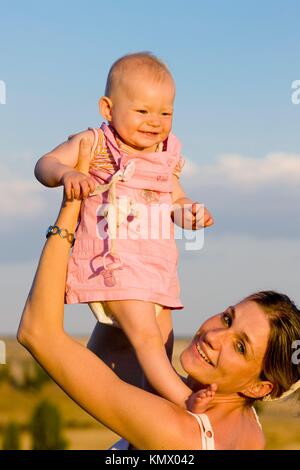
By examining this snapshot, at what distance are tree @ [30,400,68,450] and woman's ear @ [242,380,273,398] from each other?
25.2m

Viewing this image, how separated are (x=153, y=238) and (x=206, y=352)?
768 mm

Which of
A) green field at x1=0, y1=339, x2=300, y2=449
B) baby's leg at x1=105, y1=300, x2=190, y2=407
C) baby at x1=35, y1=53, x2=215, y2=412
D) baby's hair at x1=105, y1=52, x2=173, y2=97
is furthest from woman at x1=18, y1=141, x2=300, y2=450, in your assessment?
green field at x1=0, y1=339, x2=300, y2=449

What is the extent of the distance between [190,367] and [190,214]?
3.11 ft

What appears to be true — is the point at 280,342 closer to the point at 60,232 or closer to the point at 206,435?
the point at 206,435

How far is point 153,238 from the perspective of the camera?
4.93m

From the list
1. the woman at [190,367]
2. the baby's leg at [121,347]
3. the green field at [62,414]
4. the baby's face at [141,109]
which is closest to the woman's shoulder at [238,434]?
the woman at [190,367]

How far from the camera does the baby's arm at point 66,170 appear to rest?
4413mm

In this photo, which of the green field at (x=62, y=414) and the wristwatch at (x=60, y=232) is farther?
the green field at (x=62, y=414)

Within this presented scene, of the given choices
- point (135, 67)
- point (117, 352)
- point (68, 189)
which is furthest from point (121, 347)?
point (135, 67)

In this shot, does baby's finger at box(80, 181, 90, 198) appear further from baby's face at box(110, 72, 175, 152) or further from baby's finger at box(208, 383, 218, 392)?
baby's finger at box(208, 383, 218, 392)

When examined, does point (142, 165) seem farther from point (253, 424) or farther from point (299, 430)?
point (299, 430)

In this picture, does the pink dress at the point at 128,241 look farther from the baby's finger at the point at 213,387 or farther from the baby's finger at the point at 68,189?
the baby's finger at the point at 213,387

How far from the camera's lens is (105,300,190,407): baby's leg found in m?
4.50
